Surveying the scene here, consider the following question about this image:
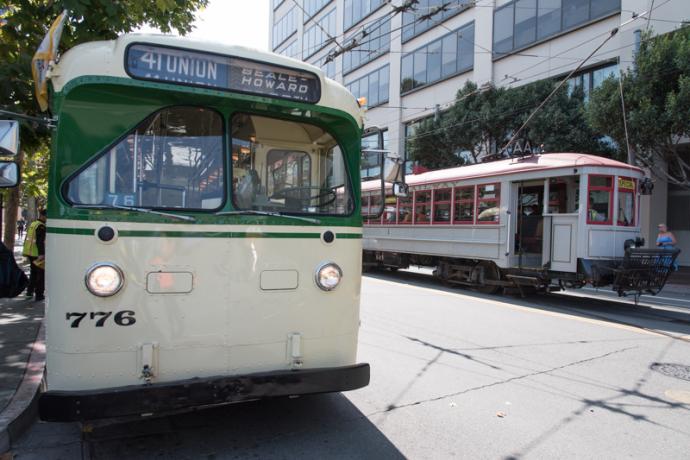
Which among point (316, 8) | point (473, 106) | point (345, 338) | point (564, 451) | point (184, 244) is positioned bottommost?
point (564, 451)

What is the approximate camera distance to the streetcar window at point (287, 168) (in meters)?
3.68

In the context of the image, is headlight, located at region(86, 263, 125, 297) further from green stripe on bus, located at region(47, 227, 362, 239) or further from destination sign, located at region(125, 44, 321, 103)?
destination sign, located at region(125, 44, 321, 103)

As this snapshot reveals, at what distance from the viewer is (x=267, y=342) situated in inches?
143

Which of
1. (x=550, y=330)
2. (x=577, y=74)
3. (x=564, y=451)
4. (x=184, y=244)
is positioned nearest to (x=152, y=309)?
(x=184, y=244)

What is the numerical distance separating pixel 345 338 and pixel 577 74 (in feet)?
60.7

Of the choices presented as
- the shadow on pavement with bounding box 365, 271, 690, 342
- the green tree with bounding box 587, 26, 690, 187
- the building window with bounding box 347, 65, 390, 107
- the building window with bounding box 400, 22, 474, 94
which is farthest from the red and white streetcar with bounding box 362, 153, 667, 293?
the building window with bounding box 347, 65, 390, 107

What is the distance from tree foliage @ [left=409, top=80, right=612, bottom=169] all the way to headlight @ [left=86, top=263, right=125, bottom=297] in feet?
54.3

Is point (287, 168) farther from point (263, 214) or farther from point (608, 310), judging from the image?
point (608, 310)

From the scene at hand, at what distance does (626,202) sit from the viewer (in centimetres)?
1068

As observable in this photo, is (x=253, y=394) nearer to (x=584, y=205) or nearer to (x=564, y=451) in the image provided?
(x=564, y=451)

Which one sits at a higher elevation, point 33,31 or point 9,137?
point 33,31

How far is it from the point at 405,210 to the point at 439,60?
13623 millimetres

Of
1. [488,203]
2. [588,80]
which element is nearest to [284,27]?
[588,80]

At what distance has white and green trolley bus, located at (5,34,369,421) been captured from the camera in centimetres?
313
